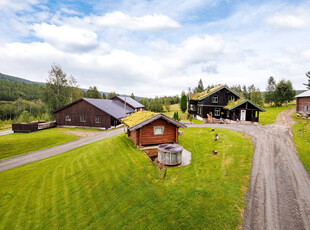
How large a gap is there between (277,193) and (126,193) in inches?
→ 367

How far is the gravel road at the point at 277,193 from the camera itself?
7441 mm

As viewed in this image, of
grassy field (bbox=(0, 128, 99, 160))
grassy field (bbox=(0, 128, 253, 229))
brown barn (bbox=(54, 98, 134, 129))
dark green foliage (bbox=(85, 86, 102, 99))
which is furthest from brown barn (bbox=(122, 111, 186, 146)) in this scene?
dark green foliage (bbox=(85, 86, 102, 99))

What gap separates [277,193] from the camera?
374 inches

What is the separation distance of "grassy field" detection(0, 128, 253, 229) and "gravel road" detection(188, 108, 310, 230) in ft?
1.93

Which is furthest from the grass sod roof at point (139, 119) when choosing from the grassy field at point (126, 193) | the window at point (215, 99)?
the window at point (215, 99)

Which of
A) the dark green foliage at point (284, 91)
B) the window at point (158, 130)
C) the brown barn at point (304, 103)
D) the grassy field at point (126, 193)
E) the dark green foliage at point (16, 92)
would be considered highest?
the dark green foliage at point (16, 92)

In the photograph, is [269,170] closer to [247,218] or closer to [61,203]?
[247,218]

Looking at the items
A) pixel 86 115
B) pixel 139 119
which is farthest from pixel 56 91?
pixel 139 119

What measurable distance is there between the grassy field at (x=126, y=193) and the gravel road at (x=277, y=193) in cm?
59

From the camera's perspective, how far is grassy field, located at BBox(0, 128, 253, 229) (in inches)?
322

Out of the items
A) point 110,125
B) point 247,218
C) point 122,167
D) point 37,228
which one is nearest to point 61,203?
point 37,228

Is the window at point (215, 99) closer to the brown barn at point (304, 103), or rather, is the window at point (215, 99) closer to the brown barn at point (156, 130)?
the brown barn at point (304, 103)

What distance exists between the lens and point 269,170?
1236 cm

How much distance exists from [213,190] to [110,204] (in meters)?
6.40
